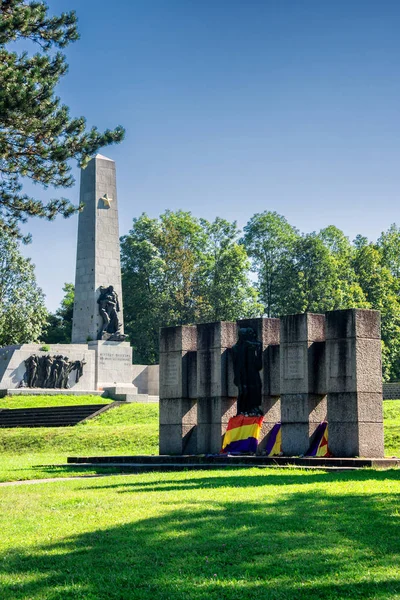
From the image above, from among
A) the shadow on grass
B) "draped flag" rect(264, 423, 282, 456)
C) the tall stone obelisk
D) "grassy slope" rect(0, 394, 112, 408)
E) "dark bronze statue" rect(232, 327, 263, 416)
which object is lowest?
the shadow on grass

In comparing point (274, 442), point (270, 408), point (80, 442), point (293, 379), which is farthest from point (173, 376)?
point (80, 442)

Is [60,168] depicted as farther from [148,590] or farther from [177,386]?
[148,590]

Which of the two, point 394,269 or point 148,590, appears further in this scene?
point 394,269

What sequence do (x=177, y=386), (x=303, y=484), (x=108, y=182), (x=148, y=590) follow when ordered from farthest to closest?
(x=108, y=182)
(x=177, y=386)
(x=303, y=484)
(x=148, y=590)

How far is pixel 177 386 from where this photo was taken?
2030 centimetres

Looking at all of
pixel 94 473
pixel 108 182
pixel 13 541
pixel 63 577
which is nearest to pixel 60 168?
pixel 94 473

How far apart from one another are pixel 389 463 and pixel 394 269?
52841 mm

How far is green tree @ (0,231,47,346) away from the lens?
5363cm

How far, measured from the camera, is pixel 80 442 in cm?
2617

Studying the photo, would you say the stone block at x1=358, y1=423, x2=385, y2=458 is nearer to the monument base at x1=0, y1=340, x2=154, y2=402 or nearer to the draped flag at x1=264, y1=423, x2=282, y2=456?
the draped flag at x1=264, y1=423, x2=282, y2=456

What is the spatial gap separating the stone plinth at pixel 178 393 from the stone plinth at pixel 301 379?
3.19 meters

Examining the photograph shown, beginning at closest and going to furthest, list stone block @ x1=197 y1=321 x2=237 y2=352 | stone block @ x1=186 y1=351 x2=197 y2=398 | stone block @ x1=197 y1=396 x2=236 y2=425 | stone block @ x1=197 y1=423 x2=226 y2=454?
stone block @ x1=197 y1=423 x2=226 y2=454, stone block @ x1=197 y1=396 x2=236 y2=425, stone block @ x1=197 y1=321 x2=237 y2=352, stone block @ x1=186 y1=351 x2=197 y2=398

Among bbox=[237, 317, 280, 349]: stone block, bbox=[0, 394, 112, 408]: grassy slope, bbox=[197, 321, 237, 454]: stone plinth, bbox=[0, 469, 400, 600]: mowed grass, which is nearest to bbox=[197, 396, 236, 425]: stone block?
bbox=[197, 321, 237, 454]: stone plinth

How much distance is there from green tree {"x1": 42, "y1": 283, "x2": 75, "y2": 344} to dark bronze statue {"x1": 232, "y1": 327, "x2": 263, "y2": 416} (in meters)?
51.3
